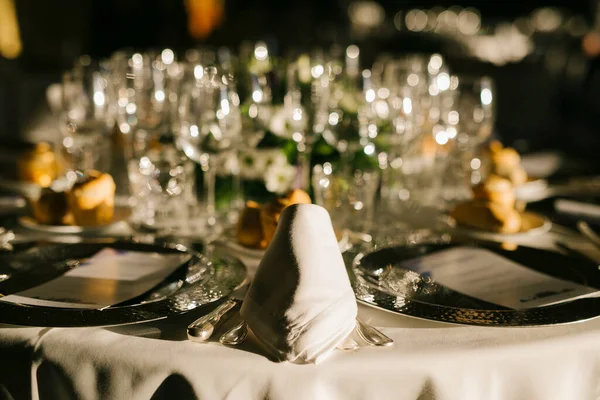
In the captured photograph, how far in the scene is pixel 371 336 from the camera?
93cm

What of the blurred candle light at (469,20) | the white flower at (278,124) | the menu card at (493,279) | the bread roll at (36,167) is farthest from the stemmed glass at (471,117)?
the blurred candle light at (469,20)

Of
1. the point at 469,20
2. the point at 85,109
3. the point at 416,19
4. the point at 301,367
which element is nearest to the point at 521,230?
the point at 301,367

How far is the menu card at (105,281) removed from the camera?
100 centimetres

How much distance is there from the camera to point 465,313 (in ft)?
3.22

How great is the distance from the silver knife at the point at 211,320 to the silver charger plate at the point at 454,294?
0.70 ft

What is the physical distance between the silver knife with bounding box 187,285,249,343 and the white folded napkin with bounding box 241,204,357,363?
0.04m

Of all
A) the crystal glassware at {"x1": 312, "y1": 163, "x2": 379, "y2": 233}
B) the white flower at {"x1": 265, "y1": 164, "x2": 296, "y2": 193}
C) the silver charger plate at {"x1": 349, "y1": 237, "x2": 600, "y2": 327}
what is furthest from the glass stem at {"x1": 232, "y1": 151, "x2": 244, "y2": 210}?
the silver charger plate at {"x1": 349, "y1": 237, "x2": 600, "y2": 327}

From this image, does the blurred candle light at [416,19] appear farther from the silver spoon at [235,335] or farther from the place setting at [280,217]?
the silver spoon at [235,335]

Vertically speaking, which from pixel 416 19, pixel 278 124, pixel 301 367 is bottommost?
pixel 301 367

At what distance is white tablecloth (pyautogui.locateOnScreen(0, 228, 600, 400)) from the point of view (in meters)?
0.85

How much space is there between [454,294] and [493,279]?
0.13 meters

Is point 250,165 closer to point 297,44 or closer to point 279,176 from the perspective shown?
point 279,176

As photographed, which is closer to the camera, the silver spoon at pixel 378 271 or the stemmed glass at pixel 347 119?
the silver spoon at pixel 378 271

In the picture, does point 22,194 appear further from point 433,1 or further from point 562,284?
point 433,1
